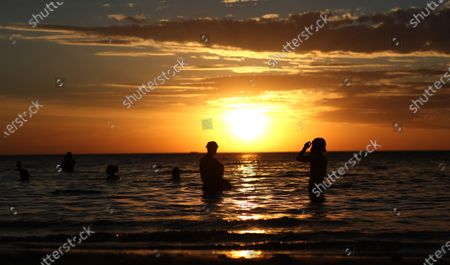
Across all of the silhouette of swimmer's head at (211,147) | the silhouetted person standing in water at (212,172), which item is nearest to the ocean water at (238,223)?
the silhouetted person standing in water at (212,172)

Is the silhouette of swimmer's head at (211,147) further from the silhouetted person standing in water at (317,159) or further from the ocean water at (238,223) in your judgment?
the silhouetted person standing in water at (317,159)

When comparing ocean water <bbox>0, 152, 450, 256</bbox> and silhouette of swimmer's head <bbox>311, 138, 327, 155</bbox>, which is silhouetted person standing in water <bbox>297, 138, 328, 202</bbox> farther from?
ocean water <bbox>0, 152, 450, 256</bbox>

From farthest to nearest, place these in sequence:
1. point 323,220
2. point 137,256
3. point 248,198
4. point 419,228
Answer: point 248,198
point 323,220
point 419,228
point 137,256

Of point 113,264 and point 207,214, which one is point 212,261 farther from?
point 207,214

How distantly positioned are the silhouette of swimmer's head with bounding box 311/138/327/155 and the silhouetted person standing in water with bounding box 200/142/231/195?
4846mm

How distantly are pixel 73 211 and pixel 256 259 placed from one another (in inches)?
478

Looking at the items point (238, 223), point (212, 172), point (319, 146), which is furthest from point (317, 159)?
point (212, 172)

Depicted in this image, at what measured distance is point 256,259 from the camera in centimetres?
1209

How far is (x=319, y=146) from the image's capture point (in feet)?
60.5

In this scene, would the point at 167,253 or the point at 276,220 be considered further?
the point at 276,220

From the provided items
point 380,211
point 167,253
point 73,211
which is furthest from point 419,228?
point 73,211

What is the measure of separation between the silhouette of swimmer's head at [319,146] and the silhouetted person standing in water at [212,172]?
4846mm

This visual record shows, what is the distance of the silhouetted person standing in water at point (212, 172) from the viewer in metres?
22.4

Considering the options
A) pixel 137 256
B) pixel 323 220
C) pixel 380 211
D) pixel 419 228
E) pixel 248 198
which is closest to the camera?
pixel 137 256
